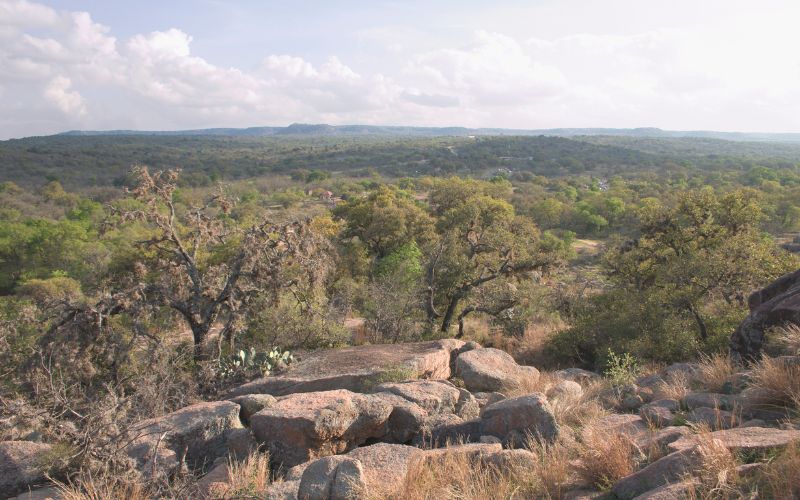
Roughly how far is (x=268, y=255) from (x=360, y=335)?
4.23 meters

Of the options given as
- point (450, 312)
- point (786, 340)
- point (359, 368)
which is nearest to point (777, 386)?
point (786, 340)

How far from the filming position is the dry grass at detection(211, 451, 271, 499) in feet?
16.1

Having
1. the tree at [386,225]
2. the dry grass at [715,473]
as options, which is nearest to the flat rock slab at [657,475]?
the dry grass at [715,473]

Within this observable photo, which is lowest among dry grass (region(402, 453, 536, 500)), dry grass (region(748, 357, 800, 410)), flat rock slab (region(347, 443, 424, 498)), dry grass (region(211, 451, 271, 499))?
dry grass (region(211, 451, 271, 499))

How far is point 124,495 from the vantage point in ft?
15.6

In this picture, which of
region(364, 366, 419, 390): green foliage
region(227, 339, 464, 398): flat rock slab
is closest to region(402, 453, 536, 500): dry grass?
region(364, 366, 419, 390): green foliage

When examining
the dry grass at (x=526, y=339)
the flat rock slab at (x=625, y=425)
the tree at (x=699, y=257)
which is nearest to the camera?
the flat rock slab at (x=625, y=425)

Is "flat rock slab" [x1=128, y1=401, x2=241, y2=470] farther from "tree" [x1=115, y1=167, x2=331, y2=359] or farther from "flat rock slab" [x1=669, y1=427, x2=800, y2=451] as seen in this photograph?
"flat rock slab" [x1=669, y1=427, x2=800, y2=451]

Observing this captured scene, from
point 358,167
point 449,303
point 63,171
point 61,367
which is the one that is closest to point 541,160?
point 358,167

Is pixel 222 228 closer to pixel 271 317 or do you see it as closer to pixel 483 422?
pixel 271 317

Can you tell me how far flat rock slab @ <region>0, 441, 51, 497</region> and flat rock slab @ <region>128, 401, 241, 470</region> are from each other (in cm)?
91

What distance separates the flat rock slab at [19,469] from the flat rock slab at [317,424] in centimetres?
232

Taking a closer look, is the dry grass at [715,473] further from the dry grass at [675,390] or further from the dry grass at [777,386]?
the dry grass at [675,390]

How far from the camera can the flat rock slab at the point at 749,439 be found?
404 centimetres
